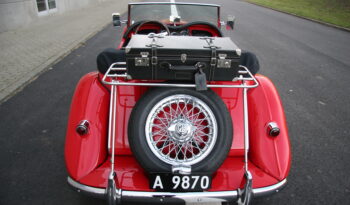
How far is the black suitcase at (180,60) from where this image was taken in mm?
1813

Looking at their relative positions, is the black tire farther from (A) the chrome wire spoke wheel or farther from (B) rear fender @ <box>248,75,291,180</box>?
(B) rear fender @ <box>248,75,291,180</box>

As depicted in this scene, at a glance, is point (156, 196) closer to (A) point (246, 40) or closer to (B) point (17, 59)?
(B) point (17, 59)

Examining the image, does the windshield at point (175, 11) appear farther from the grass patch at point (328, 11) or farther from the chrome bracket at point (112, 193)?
the grass patch at point (328, 11)

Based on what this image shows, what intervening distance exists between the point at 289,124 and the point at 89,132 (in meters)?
2.82

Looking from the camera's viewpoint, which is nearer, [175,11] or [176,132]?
[176,132]

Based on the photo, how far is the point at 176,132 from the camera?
1.96 metres

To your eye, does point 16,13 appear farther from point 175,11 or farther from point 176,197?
point 176,197

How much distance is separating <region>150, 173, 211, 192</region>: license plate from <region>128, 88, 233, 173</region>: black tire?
0.16 ft

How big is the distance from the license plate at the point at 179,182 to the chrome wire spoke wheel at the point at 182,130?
0.33 feet

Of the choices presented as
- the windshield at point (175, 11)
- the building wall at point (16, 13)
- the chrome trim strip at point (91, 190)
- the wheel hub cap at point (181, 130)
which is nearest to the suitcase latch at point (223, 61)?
the wheel hub cap at point (181, 130)

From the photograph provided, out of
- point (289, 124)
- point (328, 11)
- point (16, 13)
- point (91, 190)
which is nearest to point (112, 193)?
point (91, 190)

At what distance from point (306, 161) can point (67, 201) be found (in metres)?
2.58

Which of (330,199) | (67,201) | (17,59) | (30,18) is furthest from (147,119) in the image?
(30,18)

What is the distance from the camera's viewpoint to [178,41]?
2045 mm
